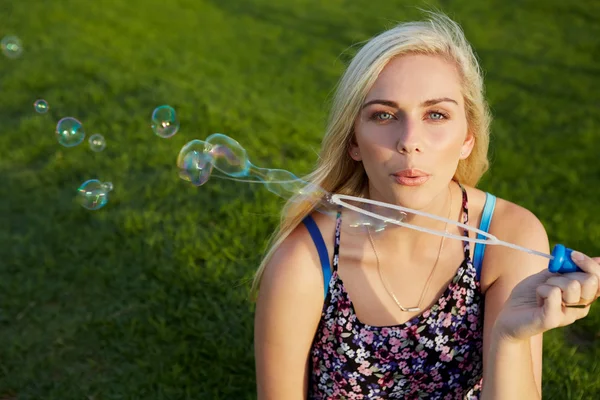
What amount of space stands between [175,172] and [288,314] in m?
2.90

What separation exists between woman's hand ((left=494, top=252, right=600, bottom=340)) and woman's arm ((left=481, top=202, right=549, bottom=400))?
0.08 meters

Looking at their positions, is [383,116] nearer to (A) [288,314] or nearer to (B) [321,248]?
(B) [321,248]

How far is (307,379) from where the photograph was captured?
258 centimetres

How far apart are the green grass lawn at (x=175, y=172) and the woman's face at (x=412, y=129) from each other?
1599 millimetres

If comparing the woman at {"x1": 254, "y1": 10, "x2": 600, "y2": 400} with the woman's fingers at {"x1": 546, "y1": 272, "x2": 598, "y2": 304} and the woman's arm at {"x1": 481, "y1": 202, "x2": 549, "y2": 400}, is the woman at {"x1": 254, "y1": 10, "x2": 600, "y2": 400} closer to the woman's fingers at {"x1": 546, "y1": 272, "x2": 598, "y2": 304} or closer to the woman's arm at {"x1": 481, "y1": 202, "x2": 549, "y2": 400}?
the woman's arm at {"x1": 481, "y1": 202, "x2": 549, "y2": 400}

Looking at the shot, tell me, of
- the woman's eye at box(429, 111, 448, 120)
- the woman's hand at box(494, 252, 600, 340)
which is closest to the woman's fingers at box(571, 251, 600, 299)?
the woman's hand at box(494, 252, 600, 340)

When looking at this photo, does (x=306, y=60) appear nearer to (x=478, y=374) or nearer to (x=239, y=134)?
(x=239, y=134)

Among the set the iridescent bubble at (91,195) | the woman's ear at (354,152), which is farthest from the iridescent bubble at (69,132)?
the woman's ear at (354,152)

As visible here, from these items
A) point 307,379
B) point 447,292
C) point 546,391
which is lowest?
point 546,391

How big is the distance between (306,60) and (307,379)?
19.6ft

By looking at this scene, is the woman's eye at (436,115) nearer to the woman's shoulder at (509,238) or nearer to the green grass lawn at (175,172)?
the woman's shoulder at (509,238)

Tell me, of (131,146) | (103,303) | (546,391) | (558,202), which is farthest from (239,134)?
(546,391)

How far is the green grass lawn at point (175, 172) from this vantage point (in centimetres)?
360

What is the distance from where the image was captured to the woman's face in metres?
2.20
